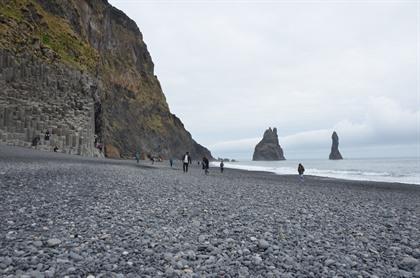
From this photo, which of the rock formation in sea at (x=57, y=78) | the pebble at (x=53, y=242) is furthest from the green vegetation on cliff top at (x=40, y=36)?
the pebble at (x=53, y=242)

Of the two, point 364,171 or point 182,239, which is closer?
point 182,239

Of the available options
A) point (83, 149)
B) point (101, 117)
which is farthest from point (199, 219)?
point (101, 117)

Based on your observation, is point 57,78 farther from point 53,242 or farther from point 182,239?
point 182,239

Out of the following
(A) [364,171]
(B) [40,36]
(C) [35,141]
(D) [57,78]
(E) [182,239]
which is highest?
(B) [40,36]

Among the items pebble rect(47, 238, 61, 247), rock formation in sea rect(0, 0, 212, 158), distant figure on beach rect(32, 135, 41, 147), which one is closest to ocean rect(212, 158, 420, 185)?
rock formation in sea rect(0, 0, 212, 158)

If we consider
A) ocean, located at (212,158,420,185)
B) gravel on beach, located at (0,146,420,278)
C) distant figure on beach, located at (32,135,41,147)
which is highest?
distant figure on beach, located at (32,135,41,147)

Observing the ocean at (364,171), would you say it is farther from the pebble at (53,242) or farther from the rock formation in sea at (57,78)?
the pebble at (53,242)

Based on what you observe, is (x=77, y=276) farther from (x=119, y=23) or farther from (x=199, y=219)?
(x=119, y=23)

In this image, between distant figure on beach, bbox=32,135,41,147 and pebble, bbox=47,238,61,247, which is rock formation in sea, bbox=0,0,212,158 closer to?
distant figure on beach, bbox=32,135,41,147

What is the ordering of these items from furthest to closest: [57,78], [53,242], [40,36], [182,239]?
[40,36], [57,78], [182,239], [53,242]

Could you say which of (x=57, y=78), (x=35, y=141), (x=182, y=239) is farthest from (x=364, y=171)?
(x=182, y=239)

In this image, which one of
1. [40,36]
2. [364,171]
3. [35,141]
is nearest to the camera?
[35,141]

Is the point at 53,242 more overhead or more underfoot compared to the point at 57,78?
more underfoot

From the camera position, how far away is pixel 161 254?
5.84 meters
